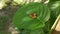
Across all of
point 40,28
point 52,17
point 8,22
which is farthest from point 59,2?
point 8,22

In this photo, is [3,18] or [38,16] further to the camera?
[3,18]

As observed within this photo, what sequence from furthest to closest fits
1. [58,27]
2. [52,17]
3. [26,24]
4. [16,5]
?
[16,5] < [58,27] < [52,17] < [26,24]

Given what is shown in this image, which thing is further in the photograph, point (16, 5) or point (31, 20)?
point (16, 5)

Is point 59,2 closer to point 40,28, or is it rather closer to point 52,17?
point 52,17

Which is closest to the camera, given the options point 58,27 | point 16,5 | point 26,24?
point 26,24

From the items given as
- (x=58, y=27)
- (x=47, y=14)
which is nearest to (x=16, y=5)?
(x=58, y=27)

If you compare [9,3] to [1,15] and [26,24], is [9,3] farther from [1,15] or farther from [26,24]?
[26,24]

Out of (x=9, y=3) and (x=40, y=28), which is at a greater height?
(x=9, y=3)
